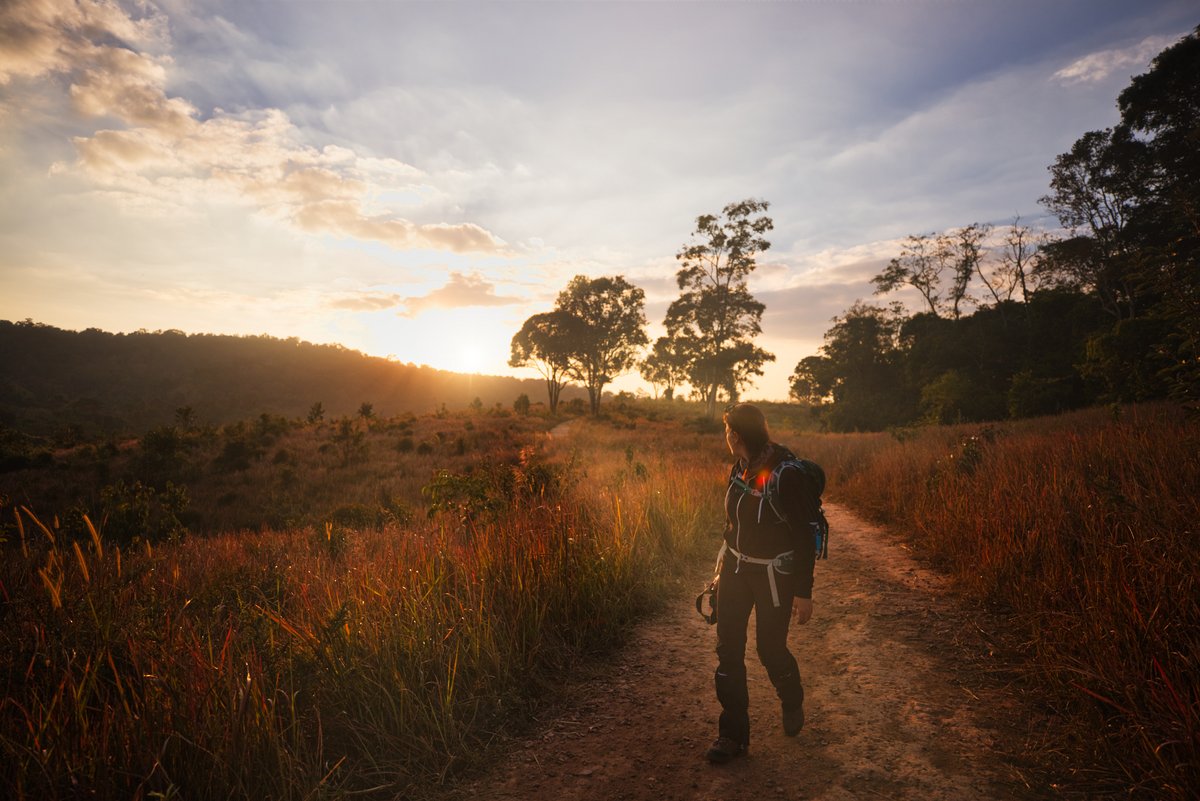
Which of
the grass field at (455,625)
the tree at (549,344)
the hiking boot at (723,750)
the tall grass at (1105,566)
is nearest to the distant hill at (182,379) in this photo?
the tree at (549,344)

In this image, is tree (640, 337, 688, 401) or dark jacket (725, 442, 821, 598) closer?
dark jacket (725, 442, 821, 598)

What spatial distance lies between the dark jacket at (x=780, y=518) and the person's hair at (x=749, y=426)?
0.33 feet

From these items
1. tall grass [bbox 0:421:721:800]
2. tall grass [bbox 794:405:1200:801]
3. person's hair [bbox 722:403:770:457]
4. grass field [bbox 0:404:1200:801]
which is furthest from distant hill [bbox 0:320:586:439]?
person's hair [bbox 722:403:770:457]

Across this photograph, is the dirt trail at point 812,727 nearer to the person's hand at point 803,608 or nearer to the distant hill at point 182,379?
the person's hand at point 803,608

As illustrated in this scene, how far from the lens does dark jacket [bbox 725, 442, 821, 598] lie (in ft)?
9.85

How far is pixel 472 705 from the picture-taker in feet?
11.0

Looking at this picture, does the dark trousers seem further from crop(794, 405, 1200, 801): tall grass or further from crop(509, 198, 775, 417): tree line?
crop(509, 198, 775, 417): tree line

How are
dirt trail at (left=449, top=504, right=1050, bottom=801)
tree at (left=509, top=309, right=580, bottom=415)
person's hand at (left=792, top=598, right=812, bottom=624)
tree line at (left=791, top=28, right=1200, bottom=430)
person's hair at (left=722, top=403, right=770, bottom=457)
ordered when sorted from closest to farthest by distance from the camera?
dirt trail at (left=449, top=504, right=1050, bottom=801)
person's hand at (left=792, top=598, right=812, bottom=624)
person's hair at (left=722, top=403, right=770, bottom=457)
tree line at (left=791, top=28, right=1200, bottom=430)
tree at (left=509, top=309, right=580, bottom=415)

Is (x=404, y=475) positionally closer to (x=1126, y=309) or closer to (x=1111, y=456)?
(x=1111, y=456)

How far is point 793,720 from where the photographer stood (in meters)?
3.16

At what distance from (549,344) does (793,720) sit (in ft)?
150

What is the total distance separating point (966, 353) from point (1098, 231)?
8.62m

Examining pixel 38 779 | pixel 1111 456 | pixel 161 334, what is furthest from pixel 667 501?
pixel 161 334

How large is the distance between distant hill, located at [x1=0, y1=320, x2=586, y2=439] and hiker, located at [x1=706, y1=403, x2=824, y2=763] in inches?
2272
